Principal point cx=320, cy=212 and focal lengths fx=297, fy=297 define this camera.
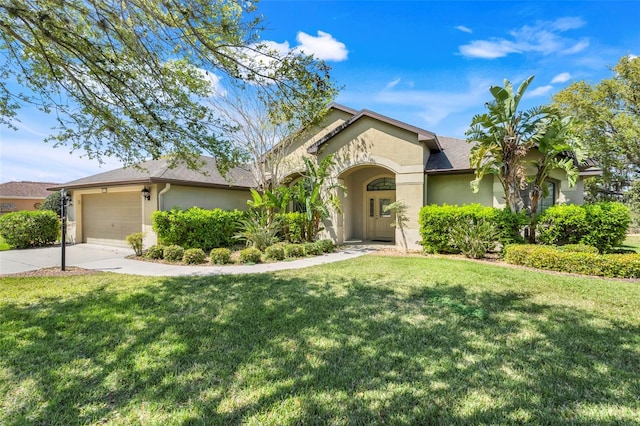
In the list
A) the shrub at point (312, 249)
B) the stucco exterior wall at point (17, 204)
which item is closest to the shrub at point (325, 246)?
the shrub at point (312, 249)

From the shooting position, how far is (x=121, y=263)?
34.1 feet

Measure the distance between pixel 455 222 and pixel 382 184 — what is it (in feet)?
19.2

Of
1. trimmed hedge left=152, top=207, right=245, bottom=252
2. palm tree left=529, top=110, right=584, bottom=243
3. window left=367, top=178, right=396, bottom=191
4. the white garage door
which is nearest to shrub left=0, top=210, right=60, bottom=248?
the white garage door

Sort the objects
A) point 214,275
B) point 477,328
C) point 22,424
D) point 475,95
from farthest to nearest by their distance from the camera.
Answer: point 475,95 → point 214,275 → point 477,328 → point 22,424

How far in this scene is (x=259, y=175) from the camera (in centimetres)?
1591

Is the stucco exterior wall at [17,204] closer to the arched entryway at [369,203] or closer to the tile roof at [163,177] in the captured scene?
the tile roof at [163,177]

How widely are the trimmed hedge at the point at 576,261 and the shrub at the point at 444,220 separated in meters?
1.72

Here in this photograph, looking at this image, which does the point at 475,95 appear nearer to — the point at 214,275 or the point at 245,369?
the point at 214,275

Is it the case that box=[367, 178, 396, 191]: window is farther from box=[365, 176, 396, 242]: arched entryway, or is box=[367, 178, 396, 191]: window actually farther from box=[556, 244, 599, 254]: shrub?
box=[556, 244, 599, 254]: shrub

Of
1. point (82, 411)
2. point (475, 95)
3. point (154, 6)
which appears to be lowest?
point (82, 411)

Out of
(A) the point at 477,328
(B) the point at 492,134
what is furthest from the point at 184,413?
(B) the point at 492,134

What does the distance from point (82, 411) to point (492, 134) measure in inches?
506

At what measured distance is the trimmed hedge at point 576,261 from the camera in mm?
7922

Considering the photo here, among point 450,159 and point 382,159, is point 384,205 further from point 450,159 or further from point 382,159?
point 450,159
